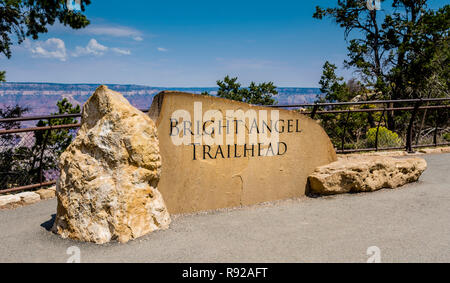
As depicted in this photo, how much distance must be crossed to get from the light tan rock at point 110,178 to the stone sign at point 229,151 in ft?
1.72

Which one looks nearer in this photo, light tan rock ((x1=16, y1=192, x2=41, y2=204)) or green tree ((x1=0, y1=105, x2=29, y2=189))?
light tan rock ((x1=16, y1=192, x2=41, y2=204))

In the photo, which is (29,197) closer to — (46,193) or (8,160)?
(46,193)

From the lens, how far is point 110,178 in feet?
12.9

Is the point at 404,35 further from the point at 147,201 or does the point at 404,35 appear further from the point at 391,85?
the point at 147,201

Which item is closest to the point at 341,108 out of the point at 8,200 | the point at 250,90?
the point at 250,90

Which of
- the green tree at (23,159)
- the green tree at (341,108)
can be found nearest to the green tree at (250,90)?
the green tree at (341,108)

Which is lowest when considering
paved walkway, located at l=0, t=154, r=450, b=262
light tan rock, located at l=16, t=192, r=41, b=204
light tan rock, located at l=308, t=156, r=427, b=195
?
light tan rock, located at l=16, t=192, r=41, b=204

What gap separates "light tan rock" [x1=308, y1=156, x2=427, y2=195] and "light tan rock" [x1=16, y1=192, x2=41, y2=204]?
13.8ft

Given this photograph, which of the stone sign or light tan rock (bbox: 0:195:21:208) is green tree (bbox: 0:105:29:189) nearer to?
light tan rock (bbox: 0:195:21:208)

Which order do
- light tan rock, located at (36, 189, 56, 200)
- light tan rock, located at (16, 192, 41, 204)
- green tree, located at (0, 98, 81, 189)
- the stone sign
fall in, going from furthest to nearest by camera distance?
green tree, located at (0, 98, 81, 189)
light tan rock, located at (36, 189, 56, 200)
light tan rock, located at (16, 192, 41, 204)
the stone sign

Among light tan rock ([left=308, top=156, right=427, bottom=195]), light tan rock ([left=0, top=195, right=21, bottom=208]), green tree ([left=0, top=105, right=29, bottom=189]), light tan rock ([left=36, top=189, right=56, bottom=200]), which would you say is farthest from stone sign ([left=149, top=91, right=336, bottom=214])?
green tree ([left=0, top=105, right=29, bottom=189])

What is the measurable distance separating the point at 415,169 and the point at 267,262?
3741 millimetres

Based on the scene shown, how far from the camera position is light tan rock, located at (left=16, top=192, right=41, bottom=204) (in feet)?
18.4

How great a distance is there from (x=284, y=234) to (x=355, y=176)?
1.92 metres
